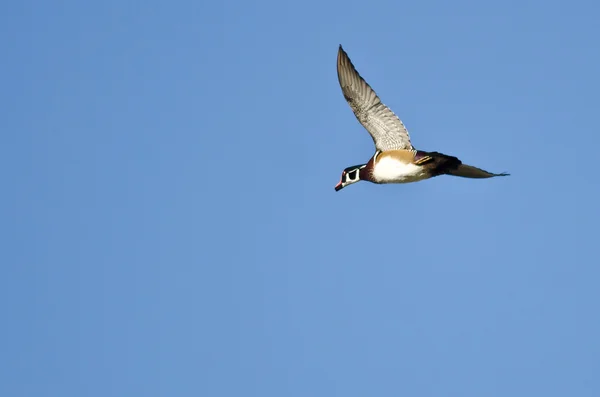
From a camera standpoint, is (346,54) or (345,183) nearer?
(346,54)

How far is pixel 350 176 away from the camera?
25453 millimetres

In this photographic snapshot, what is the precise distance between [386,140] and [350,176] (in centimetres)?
178

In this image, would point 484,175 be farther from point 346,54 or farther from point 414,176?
point 346,54

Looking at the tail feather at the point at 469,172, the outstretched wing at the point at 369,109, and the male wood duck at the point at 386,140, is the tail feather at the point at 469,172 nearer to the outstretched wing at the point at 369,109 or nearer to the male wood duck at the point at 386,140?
the male wood duck at the point at 386,140

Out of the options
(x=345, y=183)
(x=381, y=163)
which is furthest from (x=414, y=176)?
(x=345, y=183)

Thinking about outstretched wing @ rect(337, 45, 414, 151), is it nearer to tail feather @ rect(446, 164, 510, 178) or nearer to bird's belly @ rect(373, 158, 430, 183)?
bird's belly @ rect(373, 158, 430, 183)

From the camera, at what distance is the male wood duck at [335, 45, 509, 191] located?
76.7ft

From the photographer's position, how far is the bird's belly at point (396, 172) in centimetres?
2339

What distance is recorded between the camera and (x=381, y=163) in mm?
24000

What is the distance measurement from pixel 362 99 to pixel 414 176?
1950mm

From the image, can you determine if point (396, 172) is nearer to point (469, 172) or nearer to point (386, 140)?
point (386, 140)

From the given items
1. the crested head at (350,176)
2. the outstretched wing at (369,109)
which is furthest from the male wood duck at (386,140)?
the crested head at (350,176)

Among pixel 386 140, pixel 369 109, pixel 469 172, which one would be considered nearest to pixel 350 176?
pixel 386 140

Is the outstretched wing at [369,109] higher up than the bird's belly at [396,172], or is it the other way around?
the outstretched wing at [369,109]
